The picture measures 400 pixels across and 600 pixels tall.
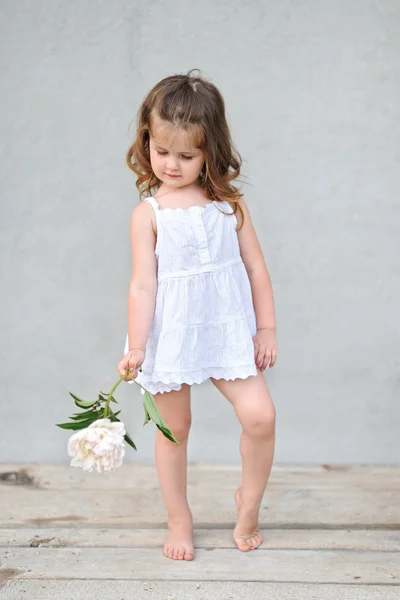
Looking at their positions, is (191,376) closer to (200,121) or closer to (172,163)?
(172,163)

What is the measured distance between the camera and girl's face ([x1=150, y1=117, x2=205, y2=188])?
6.97 ft

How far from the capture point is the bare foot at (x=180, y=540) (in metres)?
2.36

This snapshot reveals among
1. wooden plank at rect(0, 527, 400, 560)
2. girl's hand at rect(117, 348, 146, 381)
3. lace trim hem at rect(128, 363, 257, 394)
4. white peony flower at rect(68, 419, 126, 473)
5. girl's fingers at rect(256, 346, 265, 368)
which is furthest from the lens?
wooden plank at rect(0, 527, 400, 560)

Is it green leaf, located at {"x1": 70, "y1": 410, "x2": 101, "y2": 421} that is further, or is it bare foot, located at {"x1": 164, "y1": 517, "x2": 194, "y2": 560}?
bare foot, located at {"x1": 164, "y1": 517, "x2": 194, "y2": 560}

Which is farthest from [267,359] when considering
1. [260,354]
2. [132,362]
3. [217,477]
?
[217,477]

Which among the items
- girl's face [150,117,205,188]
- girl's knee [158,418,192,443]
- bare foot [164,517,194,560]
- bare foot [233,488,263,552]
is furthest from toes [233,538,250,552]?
girl's face [150,117,205,188]

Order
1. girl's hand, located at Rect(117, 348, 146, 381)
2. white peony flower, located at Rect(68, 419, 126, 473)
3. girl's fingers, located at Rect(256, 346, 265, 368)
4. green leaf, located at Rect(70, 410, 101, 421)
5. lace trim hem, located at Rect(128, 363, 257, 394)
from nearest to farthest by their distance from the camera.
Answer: white peony flower, located at Rect(68, 419, 126, 473) < green leaf, located at Rect(70, 410, 101, 421) < girl's hand, located at Rect(117, 348, 146, 381) < lace trim hem, located at Rect(128, 363, 257, 394) < girl's fingers, located at Rect(256, 346, 265, 368)

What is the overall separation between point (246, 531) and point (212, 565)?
0.16 meters

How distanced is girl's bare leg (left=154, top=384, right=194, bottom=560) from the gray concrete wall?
0.78m

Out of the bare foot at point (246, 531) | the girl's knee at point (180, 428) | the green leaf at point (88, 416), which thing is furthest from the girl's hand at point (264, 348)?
the green leaf at point (88, 416)

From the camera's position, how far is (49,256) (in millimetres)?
3111

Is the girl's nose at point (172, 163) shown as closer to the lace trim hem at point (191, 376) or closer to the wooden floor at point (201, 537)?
the lace trim hem at point (191, 376)

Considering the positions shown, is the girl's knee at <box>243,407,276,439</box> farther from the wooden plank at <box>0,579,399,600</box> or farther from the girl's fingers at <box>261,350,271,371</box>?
the wooden plank at <box>0,579,399,600</box>

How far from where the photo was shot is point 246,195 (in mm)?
3051
